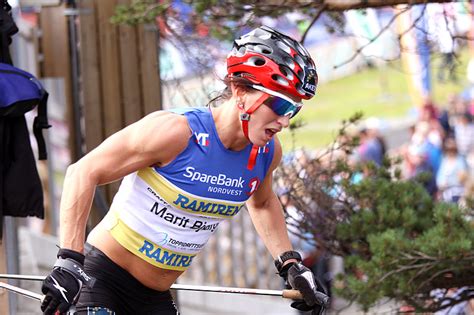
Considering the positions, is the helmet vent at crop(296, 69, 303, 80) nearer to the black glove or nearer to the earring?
the earring

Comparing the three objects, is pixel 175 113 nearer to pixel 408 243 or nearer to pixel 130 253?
pixel 130 253

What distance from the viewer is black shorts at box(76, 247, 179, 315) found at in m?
4.47

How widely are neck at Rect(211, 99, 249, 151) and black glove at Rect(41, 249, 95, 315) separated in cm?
86

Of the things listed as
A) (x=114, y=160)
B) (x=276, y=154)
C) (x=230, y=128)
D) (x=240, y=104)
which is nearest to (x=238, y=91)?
(x=240, y=104)

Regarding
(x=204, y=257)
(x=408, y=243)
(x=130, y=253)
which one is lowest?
(x=204, y=257)

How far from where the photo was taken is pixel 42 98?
18.3 ft

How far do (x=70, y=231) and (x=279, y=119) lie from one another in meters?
0.94

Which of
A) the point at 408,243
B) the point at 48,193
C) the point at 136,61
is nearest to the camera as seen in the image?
the point at 408,243

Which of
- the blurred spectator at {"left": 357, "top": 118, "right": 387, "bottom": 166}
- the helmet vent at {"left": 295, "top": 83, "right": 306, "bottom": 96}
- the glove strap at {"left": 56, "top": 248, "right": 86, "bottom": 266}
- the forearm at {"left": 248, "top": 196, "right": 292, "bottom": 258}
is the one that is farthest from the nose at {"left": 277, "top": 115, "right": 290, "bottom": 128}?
the blurred spectator at {"left": 357, "top": 118, "right": 387, "bottom": 166}

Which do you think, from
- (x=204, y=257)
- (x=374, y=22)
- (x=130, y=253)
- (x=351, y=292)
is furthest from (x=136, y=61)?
(x=204, y=257)

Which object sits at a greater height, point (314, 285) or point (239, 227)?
point (314, 285)

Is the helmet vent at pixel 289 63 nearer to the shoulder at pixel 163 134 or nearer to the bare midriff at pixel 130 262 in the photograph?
the shoulder at pixel 163 134

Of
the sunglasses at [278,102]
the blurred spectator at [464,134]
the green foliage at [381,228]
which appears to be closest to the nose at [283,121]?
the sunglasses at [278,102]

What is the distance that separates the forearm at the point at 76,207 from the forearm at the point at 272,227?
101 cm
